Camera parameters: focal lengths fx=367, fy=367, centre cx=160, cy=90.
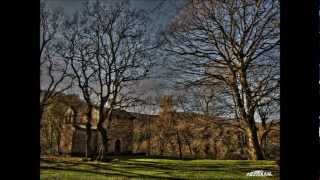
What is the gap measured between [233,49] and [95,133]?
1.16m

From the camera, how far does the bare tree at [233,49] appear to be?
258 cm

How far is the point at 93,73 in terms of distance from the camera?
2670 millimetres

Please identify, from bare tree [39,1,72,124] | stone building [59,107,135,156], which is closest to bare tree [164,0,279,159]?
stone building [59,107,135,156]

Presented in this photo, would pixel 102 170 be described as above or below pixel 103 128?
below

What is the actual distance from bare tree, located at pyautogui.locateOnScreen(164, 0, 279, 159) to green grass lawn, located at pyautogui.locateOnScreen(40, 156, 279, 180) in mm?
194

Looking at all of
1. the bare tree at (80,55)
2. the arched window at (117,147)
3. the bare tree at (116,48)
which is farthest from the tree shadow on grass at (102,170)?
the bare tree at (116,48)

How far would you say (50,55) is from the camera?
101 inches

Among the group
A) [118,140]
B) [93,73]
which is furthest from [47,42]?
[118,140]

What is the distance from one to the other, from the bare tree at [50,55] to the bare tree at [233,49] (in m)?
0.79

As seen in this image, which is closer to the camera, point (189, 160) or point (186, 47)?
point (189, 160)

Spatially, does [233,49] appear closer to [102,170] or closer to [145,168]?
[145,168]

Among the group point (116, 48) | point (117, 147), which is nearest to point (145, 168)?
point (117, 147)
